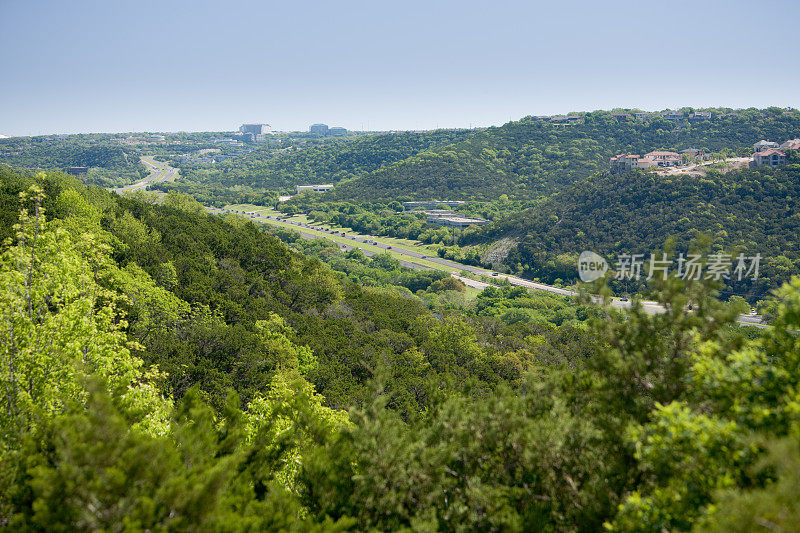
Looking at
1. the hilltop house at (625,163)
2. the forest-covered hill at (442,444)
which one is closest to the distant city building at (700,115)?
the hilltop house at (625,163)

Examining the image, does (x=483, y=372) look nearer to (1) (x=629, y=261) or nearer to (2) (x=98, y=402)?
(2) (x=98, y=402)

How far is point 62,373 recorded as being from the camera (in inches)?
549

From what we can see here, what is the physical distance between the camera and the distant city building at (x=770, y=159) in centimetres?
9850

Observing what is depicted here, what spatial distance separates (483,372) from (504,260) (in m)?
75.4

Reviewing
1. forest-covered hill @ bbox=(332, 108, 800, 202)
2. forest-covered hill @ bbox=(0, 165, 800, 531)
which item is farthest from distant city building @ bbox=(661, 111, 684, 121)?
forest-covered hill @ bbox=(0, 165, 800, 531)

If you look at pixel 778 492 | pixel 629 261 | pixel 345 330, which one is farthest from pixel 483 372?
pixel 629 261

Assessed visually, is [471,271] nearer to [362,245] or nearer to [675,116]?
[362,245]

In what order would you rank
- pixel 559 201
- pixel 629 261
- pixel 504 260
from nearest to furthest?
pixel 629 261 → pixel 504 260 → pixel 559 201

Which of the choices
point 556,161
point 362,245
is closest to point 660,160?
point 556,161

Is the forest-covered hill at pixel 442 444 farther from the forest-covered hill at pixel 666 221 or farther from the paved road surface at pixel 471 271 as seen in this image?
the forest-covered hill at pixel 666 221

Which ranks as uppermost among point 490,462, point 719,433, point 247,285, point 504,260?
point 719,433

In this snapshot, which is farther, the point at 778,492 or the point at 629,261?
the point at 629,261

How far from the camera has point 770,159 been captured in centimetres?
10094

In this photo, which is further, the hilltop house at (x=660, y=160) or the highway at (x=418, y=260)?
the hilltop house at (x=660, y=160)
